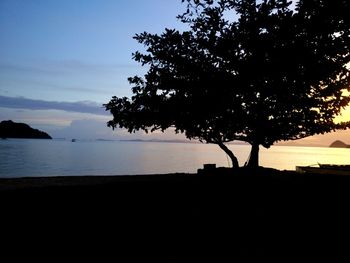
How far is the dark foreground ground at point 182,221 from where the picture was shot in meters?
8.20

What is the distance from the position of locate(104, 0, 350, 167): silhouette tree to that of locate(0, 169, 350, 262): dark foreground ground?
319 centimetres

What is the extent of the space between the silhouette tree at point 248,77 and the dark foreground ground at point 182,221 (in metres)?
3.19

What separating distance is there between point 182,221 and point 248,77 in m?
7.53

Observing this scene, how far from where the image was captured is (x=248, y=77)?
15.0 metres

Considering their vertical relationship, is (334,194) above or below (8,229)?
above

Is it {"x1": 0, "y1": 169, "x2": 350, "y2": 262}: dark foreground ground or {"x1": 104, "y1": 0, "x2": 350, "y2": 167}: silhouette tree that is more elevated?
{"x1": 104, "y1": 0, "x2": 350, "y2": 167}: silhouette tree

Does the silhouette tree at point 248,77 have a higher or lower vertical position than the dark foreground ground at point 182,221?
higher

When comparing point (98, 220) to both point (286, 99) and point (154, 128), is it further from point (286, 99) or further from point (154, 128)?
point (286, 99)

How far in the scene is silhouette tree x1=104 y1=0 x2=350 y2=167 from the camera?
14.0 metres

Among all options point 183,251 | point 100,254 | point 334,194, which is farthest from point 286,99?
point 100,254

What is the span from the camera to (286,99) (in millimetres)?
15664

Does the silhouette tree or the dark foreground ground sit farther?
the silhouette tree

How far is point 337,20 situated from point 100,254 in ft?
39.0

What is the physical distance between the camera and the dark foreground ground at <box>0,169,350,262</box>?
8203 millimetres
